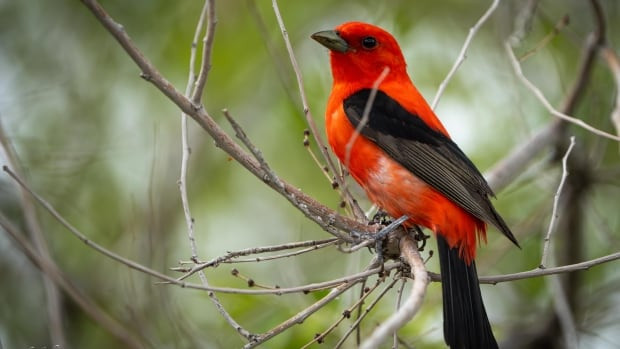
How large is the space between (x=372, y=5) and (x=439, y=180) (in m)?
3.01

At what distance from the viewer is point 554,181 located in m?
6.38

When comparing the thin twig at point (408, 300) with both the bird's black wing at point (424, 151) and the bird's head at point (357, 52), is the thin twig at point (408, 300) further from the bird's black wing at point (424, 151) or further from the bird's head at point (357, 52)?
the bird's head at point (357, 52)

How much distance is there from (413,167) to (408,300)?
1.81 m

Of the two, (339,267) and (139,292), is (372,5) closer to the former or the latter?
(339,267)

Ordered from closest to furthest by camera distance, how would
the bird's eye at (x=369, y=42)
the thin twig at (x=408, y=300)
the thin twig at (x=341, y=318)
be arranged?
the thin twig at (x=408, y=300), the thin twig at (x=341, y=318), the bird's eye at (x=369, y=42)

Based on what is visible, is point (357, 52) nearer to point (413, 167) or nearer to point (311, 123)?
point (413, 167)

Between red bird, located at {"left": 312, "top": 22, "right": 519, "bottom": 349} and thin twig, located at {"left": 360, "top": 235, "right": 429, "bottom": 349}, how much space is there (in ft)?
1.02

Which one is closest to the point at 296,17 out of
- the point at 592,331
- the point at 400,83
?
the point at 400,83

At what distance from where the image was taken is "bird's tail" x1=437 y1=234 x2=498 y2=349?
411 centimetres

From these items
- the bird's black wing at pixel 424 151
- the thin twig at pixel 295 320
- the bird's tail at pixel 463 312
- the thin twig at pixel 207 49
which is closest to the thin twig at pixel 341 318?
the thin twig at pixel 295 320

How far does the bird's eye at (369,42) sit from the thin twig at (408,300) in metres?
1.45

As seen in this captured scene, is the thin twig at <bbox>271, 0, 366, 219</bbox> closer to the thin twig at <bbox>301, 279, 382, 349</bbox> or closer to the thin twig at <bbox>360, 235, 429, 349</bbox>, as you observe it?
the thin twig at <bbox>360, 235, 429, 349</bbox>

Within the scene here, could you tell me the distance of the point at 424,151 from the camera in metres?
4.79

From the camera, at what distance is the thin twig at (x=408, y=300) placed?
2432 mm
